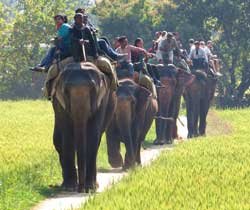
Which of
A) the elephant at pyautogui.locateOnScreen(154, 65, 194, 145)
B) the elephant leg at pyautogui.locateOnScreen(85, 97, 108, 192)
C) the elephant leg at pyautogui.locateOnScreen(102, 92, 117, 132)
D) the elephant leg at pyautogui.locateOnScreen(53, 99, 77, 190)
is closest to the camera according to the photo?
the elephant leg at pyautogui.locateOnScreen(85, 97, 108, 192)

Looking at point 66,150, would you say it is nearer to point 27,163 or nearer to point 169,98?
point 27,163

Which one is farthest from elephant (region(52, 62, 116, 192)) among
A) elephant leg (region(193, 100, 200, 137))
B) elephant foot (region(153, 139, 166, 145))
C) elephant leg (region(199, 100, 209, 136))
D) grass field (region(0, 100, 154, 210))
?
elephant leg (region(199, 100, 209, 136))

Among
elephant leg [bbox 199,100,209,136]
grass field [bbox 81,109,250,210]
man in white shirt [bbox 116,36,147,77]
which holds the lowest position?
elephant leg [bbox 199,100,209,136]

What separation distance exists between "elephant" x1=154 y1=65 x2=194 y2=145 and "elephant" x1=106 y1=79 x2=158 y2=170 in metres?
4.88

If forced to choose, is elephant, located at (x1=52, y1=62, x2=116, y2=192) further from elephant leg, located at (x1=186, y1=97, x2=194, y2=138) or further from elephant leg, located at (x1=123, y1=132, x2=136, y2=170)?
elephant leg, located at (x1=186, y1=97, x2=194, y2=138)

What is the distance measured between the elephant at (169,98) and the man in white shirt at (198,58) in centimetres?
151

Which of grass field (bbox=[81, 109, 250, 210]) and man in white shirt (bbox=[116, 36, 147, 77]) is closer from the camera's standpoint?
grass field (bbox=[81, 109, 250, 210])

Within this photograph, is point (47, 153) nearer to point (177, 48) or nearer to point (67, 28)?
point (67, 28)

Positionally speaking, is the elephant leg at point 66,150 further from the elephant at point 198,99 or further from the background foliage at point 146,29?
the background foliage at point 146,29

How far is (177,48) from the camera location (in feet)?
81.4

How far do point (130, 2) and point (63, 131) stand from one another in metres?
39.0

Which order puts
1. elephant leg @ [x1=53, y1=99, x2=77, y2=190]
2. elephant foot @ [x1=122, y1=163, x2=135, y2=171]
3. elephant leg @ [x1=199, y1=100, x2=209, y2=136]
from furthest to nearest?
elephant leg @ [x1=199, y1=100, x2=209, y2=136] → elephant foot @ [x1=122, y1=163, x2=135, y2=171] → elephant leg @ [x1=53, y1=99, x2=77, y2=190]

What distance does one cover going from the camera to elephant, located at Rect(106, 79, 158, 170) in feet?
56.4

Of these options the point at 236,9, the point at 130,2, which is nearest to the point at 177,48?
the point at 236,9
